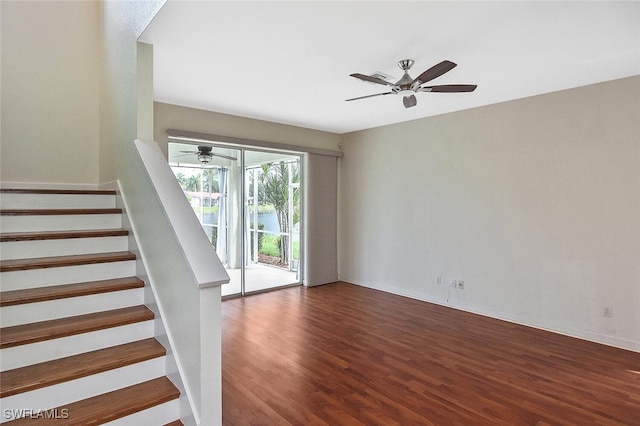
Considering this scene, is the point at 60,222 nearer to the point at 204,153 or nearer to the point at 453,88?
the point at 204,153

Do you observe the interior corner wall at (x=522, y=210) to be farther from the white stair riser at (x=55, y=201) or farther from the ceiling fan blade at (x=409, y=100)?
the white stair riser at (x=55, y=201)

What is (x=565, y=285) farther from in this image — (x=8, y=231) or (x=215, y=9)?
(x=8, y=231)

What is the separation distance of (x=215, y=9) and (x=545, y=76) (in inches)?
119

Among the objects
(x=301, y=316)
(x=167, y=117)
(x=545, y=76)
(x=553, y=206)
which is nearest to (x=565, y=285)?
(x=553, y=206)

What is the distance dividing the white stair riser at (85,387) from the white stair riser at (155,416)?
0.70ft

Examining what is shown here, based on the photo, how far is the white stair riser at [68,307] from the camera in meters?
1.92

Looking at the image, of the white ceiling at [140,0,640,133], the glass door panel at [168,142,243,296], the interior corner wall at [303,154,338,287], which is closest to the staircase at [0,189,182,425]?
the white ceiling at [140,0,640,133]

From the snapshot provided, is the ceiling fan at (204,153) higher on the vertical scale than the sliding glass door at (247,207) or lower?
higher

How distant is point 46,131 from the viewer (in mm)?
3477

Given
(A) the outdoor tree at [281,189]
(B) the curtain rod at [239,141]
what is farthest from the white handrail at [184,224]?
(A) the outdoor tree at [281,189]

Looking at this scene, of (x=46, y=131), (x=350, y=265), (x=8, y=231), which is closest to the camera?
(x=8, y=231)

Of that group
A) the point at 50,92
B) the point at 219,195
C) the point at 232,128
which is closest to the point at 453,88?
the point at 232,128

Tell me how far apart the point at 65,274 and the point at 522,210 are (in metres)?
4.41

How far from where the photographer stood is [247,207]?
5.12 meters
